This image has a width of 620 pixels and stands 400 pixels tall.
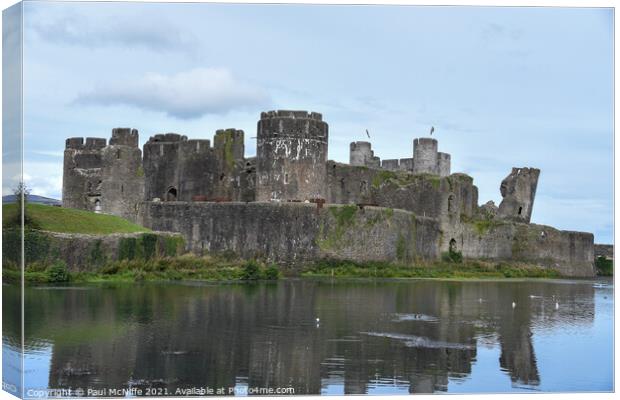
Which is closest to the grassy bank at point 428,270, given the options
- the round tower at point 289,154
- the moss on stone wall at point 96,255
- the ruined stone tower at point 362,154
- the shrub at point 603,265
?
the round tower at point 289,154

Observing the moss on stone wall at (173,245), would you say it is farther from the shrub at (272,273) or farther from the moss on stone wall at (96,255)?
the moss on stone wall at (96,255)

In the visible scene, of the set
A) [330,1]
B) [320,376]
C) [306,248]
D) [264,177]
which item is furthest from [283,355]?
[264,177]

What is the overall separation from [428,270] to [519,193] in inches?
506

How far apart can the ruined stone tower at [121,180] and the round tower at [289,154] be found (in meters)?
4.85

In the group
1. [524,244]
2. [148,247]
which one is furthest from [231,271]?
[524,244]

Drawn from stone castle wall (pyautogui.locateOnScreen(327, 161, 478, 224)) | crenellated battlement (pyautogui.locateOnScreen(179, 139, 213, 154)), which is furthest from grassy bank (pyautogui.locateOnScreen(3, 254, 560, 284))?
crenellated battlement (pyautogui.locateOnScreen(179, 139, 213, 154))

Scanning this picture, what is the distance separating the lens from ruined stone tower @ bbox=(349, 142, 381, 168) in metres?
56.1

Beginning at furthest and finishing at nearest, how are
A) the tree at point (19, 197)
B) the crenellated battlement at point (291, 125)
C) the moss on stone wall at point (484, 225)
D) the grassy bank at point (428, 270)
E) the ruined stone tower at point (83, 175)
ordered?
the moss on stone wall at point (484, 225)
the crenellated battlement at point (291, 125)
the ruined stone tower at point (83, 175)
the grassy bank at point (428, 270)
the tree at point (19, 197)

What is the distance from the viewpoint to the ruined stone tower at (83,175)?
42906mm

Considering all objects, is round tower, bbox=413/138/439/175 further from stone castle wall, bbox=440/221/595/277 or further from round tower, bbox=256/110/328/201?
round tower, bbox=256/110/328/201

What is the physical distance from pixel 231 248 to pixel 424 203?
10.7 m

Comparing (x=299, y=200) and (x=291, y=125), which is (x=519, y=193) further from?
(x=291, y=125)

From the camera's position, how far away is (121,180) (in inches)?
1681

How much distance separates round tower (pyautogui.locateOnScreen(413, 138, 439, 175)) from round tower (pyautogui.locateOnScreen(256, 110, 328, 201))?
9.76 meters
